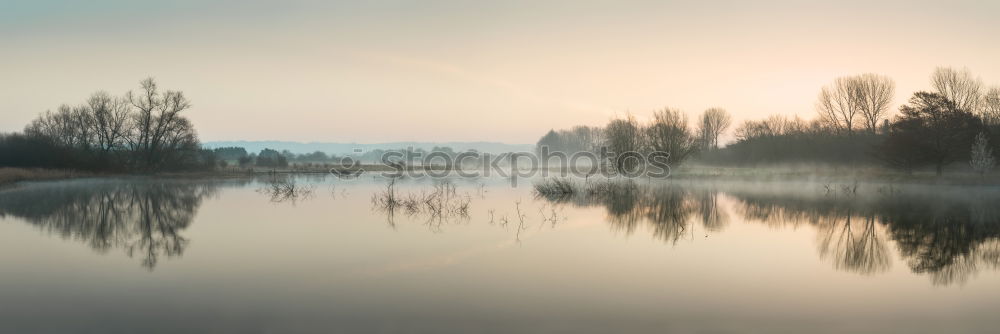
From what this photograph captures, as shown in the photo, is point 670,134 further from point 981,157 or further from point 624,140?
point 981,157

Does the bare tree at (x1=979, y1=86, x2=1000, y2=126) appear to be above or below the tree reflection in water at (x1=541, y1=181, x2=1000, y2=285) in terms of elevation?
above

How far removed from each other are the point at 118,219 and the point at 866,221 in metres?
19.9

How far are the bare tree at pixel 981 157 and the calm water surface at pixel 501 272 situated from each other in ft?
56.4

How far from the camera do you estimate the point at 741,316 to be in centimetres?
623

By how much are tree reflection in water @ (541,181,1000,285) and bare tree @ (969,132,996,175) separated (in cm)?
696

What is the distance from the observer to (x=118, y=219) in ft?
53.0

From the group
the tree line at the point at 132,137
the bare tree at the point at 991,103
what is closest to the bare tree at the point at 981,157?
the bare tree at the point at 991,103

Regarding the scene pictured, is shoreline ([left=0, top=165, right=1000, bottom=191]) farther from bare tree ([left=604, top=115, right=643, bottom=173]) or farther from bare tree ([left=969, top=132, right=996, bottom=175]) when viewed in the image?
bare tree ([left=604, top=115, right=643, bottom=173])

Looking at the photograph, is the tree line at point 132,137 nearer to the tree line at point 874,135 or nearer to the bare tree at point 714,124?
the tree line at point 874,135

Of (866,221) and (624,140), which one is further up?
(624,140)

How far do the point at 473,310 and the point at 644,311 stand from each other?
6.06ft

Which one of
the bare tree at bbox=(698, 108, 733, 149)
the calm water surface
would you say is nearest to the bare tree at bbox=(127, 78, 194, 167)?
the calm water surface

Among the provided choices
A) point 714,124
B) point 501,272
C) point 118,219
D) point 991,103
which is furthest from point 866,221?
point 714,124

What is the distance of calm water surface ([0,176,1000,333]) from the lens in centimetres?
604
